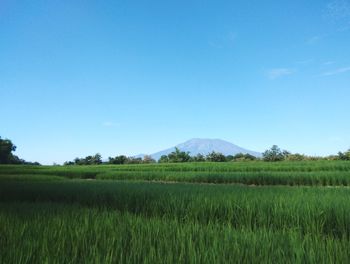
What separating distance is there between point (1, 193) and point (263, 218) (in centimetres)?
462

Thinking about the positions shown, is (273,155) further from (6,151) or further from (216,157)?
(6,151)

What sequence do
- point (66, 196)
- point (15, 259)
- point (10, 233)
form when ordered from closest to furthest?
point (15, 259), point (10, 233), point (66, 196)

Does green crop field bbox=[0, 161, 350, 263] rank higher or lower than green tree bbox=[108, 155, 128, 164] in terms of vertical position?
lower

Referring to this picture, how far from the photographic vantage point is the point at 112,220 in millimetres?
3387


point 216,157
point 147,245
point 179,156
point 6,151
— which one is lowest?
point 147,245

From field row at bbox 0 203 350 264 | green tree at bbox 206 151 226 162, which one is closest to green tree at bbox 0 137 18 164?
green tree at bbox 206 151 226 162

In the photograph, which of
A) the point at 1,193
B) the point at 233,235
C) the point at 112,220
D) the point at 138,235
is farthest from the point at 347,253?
the point at 1,193

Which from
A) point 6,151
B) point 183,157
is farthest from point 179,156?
point 6,151

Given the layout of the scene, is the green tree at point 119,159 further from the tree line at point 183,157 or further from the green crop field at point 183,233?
the green crop field at point 183,233

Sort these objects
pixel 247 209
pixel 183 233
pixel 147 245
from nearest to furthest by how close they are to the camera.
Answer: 1. pixel 147 245
2. pixel 183 233
3. pixel 247 209

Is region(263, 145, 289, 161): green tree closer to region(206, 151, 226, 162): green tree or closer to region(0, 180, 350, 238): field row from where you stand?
region(206, 151, 226, 162): green tree

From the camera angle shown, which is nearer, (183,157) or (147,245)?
(147,245)

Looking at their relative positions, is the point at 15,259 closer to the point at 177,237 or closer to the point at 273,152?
the point at 177,237

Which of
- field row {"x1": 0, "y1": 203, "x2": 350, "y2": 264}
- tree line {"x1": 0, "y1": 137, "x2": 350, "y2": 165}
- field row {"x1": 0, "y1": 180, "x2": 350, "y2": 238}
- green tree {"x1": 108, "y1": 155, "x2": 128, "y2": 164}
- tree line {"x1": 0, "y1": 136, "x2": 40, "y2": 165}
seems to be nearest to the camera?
field row {"x1": 0, "y1": 203, "x2": 350, "y2": 264}
